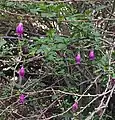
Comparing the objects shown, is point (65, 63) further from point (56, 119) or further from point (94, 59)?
point (56, 119)

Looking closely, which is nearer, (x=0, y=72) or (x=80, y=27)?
(x=80, y=27)

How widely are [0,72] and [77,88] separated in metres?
0.65

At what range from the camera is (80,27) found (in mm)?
2336

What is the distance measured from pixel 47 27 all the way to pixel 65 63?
45 cm

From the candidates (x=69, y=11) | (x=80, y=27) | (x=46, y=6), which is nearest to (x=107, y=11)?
(x=69, y=11)

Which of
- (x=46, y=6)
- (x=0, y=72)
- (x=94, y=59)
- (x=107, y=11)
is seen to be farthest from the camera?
(x=0, y=72)

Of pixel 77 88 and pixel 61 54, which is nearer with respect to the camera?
pixel 61 54

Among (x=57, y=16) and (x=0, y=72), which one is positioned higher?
A: (x=57, y=16)

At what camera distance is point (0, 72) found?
3.05 meters

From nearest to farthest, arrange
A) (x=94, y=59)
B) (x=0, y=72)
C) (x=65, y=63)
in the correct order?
(x=94, y=59) → (x=65, y=63) → (x=0, y=72)

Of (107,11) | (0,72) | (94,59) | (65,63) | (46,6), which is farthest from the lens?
(0,72)

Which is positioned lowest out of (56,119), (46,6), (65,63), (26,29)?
(56,119)

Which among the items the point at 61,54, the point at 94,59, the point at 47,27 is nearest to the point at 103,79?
the point at 94,59

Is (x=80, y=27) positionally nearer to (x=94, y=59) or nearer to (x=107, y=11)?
(x=94, y=59)
